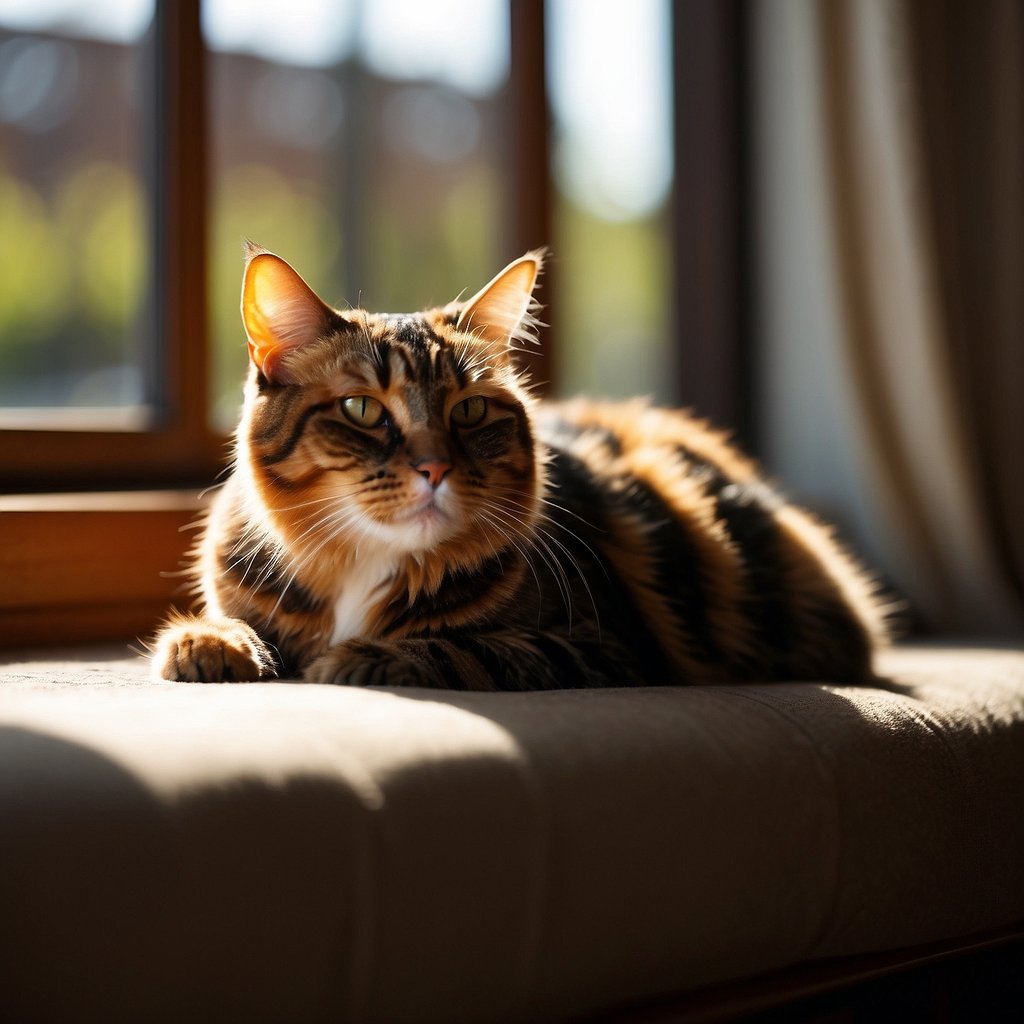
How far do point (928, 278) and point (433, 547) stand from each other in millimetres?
1285

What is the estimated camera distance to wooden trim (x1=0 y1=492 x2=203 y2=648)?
5.14 ft

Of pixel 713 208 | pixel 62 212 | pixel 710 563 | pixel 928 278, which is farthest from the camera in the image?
pixel 62 212

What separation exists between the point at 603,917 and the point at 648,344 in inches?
78.0

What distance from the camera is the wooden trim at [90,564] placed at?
5.14 ft

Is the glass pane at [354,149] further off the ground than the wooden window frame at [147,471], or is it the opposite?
the glass pane at [354,149]

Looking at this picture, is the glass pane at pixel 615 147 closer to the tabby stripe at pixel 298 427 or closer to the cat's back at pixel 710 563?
the cat's back at pixel 710 563

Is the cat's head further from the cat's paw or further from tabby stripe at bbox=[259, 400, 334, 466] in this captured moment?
the cat's paw

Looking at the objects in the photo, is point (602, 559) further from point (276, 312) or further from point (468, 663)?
point (276, 312)

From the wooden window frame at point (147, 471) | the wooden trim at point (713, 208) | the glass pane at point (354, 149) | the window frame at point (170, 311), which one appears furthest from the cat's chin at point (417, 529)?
the glass pane at point (354, 149)

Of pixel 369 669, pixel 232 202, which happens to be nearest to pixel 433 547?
pixel 369 669

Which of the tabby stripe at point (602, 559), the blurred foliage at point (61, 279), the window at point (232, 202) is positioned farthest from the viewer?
the blurred foliage at point (61, 279)

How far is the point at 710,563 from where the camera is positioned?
145cm

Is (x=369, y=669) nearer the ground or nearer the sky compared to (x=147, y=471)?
nearer the ground

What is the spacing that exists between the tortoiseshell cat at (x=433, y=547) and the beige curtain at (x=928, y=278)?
2.31 ft
